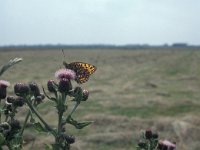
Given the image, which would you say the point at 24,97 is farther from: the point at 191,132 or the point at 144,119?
the point at 144,119

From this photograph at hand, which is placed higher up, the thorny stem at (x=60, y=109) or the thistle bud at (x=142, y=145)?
the thorny stem at (x=60, y=109)

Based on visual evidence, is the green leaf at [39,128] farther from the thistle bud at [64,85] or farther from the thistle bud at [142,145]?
the thistle bud at [142,145]

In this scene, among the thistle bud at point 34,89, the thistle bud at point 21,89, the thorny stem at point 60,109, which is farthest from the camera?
the thistle bud at point 34,89

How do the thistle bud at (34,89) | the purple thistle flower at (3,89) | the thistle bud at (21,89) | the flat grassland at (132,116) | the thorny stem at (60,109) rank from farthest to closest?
the flat grassland at (132,116), the purple thistle flower at (3,89), the thistle bud at (34,89), the thistle bud at (21,89), the thorny stem at (60,109)

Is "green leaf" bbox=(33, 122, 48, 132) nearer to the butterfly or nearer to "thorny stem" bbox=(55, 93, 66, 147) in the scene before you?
"thorny stem" bbox=(55, 93, 66, 147)

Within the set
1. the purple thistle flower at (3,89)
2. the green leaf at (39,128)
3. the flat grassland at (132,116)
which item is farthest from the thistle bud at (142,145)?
the flat grassland at (132,116)

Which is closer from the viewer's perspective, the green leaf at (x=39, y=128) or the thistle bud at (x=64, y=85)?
the green leaf at (x=39, y=128)
